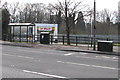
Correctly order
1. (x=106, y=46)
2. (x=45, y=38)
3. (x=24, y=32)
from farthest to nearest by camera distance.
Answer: (x=24, y=32)
(x=45, y=38)
(x=106, y=46)

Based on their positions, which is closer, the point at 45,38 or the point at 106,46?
the point at 106,46

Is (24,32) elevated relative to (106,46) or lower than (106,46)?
elevated

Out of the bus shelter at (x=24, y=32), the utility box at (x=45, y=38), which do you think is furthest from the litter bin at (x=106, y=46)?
the bus shelter at (x=24, y=32)

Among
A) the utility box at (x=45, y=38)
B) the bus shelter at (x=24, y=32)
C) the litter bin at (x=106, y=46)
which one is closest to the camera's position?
the litter bin at (x=106, y=46)

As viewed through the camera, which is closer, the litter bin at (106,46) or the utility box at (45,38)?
the litter bin at (106,46)

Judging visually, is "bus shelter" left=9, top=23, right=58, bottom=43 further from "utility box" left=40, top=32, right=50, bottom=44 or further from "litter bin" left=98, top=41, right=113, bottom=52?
"litter bin" left=98, top=41, right=113, bottom=52

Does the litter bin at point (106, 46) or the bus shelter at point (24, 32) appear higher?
the bus shelter at point (24, 32)

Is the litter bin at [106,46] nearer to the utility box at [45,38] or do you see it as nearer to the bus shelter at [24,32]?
the utility box at [45,38]

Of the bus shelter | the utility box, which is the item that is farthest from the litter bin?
the bus shelter

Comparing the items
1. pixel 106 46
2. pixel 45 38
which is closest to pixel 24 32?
pixel 45 38

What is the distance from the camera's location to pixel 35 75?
789 cm

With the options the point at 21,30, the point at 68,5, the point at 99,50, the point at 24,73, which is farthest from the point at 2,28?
the point at 24,73

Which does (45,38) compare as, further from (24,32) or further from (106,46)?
(106,46)

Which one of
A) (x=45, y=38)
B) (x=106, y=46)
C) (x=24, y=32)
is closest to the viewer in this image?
(x=106, y=46)
